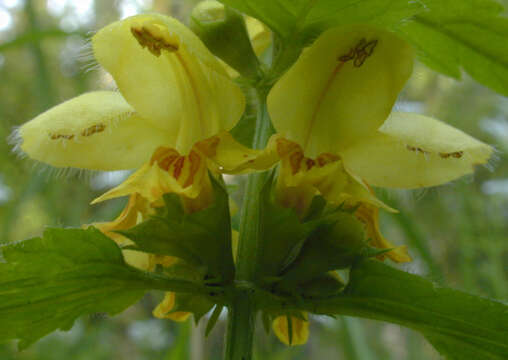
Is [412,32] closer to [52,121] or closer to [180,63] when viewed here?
[180,63]

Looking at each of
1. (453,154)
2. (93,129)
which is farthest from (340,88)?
(93,129)

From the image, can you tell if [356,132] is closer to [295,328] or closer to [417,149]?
[417,149]

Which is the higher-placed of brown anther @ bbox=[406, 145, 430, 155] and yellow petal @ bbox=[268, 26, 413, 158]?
yellow petal @ bbox=[268, 26, 413, 158]

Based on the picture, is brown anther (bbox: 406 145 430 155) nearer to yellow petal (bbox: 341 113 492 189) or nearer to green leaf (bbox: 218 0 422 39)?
yellow petal (bbox: 341 113 492 189)

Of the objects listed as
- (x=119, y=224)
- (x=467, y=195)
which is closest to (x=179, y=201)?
(x=119, y=224)

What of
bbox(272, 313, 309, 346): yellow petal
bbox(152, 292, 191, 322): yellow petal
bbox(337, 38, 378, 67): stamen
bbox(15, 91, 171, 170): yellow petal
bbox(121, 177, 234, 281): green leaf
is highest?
bbox(337, 38, 378, 67): stamen

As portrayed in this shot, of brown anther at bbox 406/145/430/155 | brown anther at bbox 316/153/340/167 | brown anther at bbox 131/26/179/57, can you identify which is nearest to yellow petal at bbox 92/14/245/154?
brown anther at bbox 131/26/179/57
